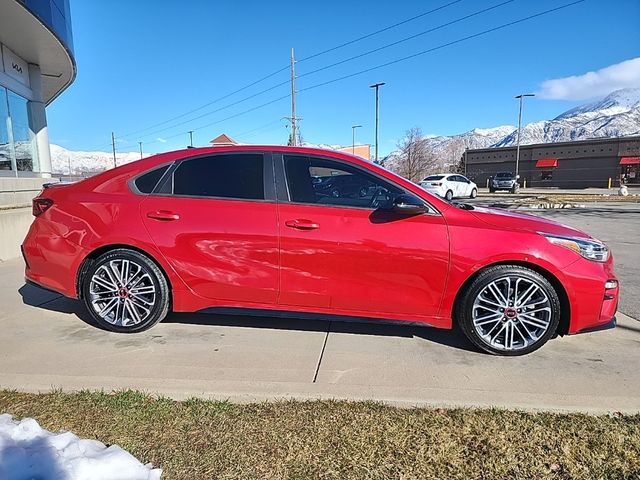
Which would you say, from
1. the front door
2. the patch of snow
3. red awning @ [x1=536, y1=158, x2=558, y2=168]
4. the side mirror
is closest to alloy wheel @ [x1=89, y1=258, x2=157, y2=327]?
the front door

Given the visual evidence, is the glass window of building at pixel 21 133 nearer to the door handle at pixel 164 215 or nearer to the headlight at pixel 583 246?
the door handle at pixel 164 215

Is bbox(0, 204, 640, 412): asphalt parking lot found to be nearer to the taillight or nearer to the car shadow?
the car shadow

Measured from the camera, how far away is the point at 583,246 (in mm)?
3346

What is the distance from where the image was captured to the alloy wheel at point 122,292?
3.76 metres

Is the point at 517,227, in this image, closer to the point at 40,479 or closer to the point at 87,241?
the point at 40,479

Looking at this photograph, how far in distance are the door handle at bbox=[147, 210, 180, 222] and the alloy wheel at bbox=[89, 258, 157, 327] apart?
0.47 m

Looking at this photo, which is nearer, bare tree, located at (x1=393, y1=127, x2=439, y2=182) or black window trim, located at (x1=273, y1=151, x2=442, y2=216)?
Answer: black window trim, located at (x1=273, y1=151, x2=442, y2=216)

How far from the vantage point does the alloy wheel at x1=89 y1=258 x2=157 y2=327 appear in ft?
12.3

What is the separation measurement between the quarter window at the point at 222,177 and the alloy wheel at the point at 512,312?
6.91ft

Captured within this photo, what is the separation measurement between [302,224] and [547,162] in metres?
58.0

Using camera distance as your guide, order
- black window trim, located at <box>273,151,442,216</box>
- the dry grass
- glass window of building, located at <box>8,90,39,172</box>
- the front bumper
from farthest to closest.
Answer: glass window of building, located at <box>8,90,39,172</box>, black window trim, located at <box>273,151,442,216</box>, the front bumper, the dry grass

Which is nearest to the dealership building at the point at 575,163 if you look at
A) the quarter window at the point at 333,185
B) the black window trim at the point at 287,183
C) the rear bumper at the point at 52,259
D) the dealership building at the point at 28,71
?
the dealership building at the point at 28,71

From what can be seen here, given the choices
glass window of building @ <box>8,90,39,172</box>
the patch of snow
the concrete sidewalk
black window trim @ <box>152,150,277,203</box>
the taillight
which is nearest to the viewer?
the patch of snow

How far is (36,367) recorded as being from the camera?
10.4 ft
